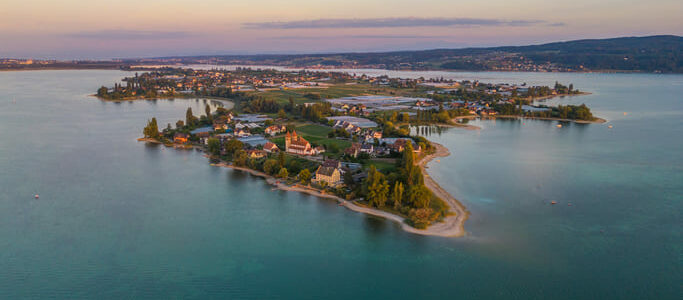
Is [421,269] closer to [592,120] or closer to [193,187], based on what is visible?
[193,187]

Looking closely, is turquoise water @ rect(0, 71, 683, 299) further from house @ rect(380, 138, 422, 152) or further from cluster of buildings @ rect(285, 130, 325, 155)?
cluster of buildings @ rect(285, 130, 325, 155)

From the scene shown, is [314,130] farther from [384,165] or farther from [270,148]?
[384,165]

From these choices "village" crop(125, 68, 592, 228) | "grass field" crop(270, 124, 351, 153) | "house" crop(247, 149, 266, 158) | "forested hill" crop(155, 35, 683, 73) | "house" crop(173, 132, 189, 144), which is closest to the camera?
"village" crop(125, 68, 592, 228)

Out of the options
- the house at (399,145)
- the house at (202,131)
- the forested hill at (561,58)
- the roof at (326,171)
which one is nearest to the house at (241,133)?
the house at (202,131)

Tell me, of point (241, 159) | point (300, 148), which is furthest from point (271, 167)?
point (300, 148)

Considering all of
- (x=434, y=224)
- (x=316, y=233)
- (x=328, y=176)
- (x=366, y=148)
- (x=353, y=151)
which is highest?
(x=366, y=148)

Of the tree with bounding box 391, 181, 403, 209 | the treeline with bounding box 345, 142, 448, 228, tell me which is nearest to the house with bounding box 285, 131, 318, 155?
the treeline with bounding box 345, 142, 448, 228
